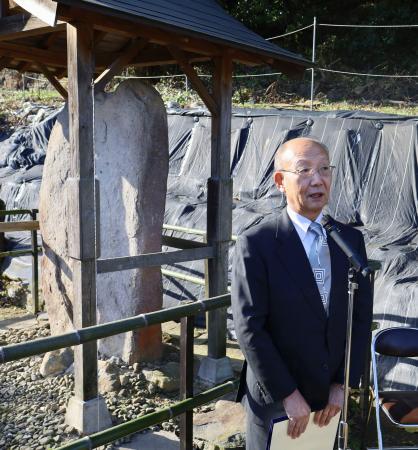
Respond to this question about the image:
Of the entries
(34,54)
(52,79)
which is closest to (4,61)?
(34,54)

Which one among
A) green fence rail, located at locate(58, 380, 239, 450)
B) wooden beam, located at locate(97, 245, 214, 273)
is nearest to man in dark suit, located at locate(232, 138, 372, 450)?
green fence rail, located at locate(58, 380, 239, 450)

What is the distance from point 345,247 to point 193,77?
8.45ft

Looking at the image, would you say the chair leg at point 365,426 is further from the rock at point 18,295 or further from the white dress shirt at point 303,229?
the rock at point 18,295

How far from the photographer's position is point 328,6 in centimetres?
1922

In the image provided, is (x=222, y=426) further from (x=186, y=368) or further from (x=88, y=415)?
(x=186, y=368)

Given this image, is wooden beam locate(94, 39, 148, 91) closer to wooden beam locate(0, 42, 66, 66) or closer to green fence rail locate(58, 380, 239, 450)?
wooden beam locate(0, 42, 66, 66)

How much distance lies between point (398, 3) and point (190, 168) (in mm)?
13021

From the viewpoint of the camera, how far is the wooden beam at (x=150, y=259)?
152 inches

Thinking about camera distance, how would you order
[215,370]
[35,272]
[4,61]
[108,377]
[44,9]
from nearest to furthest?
[44,9], [108,377], [215,370], [4,61], [35,272]

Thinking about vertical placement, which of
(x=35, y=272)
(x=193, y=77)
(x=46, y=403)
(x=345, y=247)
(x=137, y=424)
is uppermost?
(x=193, y=77)

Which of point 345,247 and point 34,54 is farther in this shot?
point 34,54

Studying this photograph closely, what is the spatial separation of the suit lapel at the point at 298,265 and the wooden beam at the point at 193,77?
2432mm

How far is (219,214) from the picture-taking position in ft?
14.6

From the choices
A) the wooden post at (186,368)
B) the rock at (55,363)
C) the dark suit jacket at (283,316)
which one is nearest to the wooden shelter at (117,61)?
the rock at (55,363)
